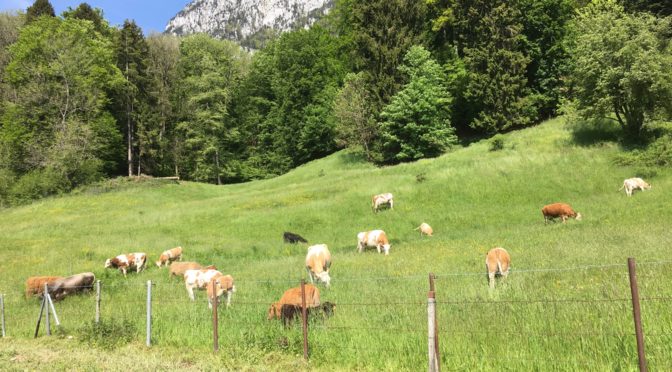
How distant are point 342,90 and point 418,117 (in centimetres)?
1203

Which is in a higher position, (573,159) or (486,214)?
(573,159)

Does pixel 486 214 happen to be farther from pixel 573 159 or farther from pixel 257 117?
pixel 257 117

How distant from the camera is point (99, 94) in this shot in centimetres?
6072

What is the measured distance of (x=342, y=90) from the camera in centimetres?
5766

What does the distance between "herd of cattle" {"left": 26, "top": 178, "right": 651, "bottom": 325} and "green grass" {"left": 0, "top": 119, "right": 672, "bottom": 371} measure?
1.68 ft

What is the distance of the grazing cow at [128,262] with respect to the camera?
22.8 metres

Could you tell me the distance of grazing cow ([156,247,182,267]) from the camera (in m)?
23.9

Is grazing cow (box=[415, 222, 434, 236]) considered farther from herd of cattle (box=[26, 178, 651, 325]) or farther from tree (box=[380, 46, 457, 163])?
tree (box=[380, 46, 457, 163])

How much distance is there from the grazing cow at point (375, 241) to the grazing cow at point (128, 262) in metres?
11.8

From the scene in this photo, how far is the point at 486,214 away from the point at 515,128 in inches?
1111

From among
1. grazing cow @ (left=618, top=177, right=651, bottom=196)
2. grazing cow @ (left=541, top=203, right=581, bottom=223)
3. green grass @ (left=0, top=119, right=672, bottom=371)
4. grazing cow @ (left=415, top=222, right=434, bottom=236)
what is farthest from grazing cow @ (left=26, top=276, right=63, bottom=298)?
grazing cow @ (left=618, top=177, right=651, bottom=196)

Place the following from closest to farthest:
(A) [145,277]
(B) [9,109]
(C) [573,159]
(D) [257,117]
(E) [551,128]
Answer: (A) [145,277], (C) [573,159], (E) [551,128], (B) [9,109], (D) [257,117]

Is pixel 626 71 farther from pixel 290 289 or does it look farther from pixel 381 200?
pixel 290 289

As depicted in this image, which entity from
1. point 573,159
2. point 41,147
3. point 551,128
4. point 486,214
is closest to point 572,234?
point 486,214
